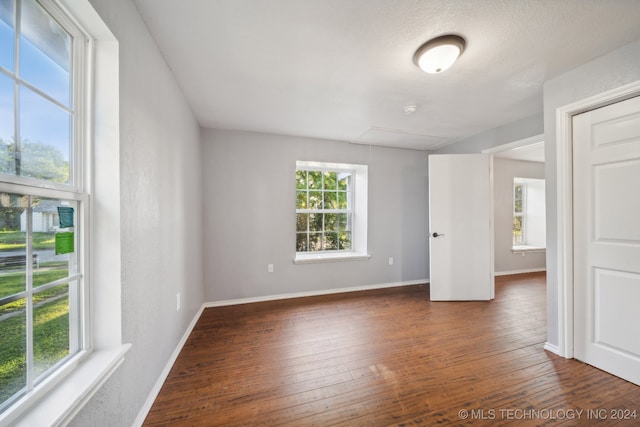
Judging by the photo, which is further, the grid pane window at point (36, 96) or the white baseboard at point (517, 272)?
the white baseboard at point (517, 272)

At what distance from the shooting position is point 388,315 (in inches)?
108

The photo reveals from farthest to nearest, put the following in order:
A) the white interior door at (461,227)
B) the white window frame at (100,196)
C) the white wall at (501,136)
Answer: the white interior door at (461,227), the white wall at (501,136), the white window frame at (100,196)

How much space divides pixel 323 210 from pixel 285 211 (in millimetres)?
687

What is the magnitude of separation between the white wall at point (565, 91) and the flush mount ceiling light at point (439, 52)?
1.06 metres

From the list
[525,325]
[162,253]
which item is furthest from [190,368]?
[525,325]

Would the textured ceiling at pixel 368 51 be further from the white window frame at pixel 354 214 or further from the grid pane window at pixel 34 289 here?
the grid pane window at pixel 34 289

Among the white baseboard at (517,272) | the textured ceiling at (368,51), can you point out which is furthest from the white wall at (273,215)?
the white baseboard at (517,272)

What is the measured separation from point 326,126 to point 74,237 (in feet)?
8.58

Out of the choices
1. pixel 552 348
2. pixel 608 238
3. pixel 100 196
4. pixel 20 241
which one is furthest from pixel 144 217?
pixel 552 348

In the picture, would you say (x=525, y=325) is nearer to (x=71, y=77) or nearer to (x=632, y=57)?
(x=632, y=57)

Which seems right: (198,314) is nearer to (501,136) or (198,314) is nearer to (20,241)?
(20,241)

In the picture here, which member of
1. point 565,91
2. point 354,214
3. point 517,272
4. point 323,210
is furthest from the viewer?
point 517,272

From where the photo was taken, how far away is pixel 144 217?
1384 millimetres

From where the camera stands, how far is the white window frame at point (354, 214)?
3.59 m
